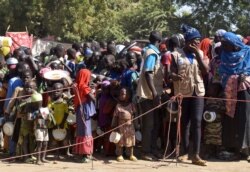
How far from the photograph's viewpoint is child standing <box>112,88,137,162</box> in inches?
302

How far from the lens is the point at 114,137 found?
762cm

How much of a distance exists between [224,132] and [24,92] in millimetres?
3013

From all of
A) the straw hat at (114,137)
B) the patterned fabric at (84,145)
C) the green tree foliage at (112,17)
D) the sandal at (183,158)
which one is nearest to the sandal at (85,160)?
the patterned fabric at (84,145)

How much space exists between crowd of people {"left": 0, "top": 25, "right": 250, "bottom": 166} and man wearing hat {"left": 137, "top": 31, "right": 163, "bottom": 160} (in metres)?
0.01

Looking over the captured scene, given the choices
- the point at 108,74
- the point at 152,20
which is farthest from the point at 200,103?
the point at 152,20

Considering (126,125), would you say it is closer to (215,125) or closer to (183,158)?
(183,158)

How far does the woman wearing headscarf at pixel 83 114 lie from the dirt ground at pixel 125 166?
0.79ft

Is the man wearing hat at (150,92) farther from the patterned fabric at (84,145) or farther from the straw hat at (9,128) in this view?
the straw hat at (9,128)

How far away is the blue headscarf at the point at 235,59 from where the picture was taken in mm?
7480

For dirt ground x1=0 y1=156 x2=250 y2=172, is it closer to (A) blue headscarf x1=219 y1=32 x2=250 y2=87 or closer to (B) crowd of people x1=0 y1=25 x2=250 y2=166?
(B) crowd of people x1=0 y1=25 x2=250 y2=166

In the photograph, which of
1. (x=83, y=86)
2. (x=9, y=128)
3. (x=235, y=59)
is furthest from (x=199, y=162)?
(x=9, y=128)

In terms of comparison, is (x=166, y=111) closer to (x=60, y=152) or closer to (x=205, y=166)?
(x=205, y=166)

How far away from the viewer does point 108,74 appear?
341 inches

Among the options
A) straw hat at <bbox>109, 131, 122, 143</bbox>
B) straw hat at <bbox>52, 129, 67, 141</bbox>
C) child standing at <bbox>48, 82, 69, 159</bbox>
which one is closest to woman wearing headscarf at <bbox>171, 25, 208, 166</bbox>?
straw hat at <bbox>109, 131, 122, 143</bbox>
